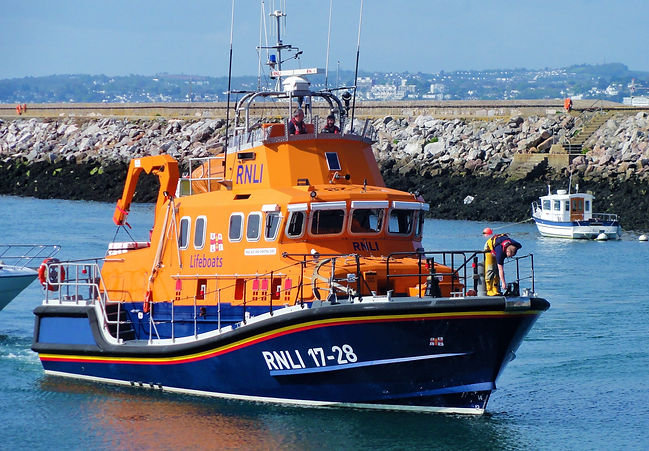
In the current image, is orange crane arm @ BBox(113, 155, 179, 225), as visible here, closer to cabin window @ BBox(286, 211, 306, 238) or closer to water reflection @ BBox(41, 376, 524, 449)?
cabin window @ BBox(286, 211, 306, 238)

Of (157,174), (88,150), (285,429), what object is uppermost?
(157,174)

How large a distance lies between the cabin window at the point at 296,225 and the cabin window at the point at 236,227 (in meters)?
0.86

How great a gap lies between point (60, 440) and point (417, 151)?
44585 mm

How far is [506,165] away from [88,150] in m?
28.5

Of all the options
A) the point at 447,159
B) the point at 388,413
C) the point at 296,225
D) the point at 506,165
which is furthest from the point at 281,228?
the point at 447,159

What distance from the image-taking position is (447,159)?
55594 mm

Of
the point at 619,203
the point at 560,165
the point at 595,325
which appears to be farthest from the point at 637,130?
the point at 595,325

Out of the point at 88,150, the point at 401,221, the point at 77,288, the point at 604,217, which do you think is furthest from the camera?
the point at 88,150

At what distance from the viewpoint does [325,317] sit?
1412 cm

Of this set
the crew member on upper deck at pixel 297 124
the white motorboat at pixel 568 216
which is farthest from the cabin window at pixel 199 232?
the white motorboat at pixel 568 216

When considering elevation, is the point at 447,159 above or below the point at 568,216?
above

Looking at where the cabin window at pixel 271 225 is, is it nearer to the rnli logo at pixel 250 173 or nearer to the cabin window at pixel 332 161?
the rnli logo at pixel 250 173

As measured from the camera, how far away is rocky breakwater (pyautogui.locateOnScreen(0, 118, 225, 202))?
5900 centimetres

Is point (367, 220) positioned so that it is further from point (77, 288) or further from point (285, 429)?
point (77, 288)
